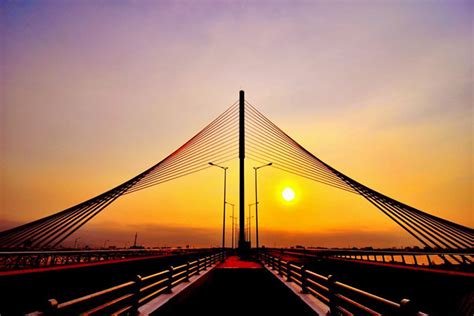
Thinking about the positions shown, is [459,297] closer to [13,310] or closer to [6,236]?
Answer: [13,310]

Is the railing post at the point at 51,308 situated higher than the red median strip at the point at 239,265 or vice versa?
the railing post at the point at 51,308

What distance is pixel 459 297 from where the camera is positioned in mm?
5340

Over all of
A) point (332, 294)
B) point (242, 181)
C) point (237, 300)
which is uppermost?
point (242, 181)

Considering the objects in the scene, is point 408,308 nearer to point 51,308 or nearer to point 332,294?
point 332,294

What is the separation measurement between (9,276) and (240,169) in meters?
24.3

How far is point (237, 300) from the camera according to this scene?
9.11 m

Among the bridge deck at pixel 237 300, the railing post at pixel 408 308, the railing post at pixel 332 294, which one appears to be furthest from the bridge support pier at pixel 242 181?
the railing post at pixel 408 308

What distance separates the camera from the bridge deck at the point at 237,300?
744 centimetres

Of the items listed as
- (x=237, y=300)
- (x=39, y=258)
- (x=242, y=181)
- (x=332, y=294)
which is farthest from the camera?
(x=242, y=181)

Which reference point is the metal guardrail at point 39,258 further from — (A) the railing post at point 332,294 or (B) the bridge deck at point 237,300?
(A) the railing post at point 332,294

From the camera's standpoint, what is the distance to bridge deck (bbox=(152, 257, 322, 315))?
744cm

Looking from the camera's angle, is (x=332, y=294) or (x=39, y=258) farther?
(x=39, y=258)

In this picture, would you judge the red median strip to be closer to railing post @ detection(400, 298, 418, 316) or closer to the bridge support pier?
the bridge support pier

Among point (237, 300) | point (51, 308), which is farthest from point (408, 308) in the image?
point (237, 300)
